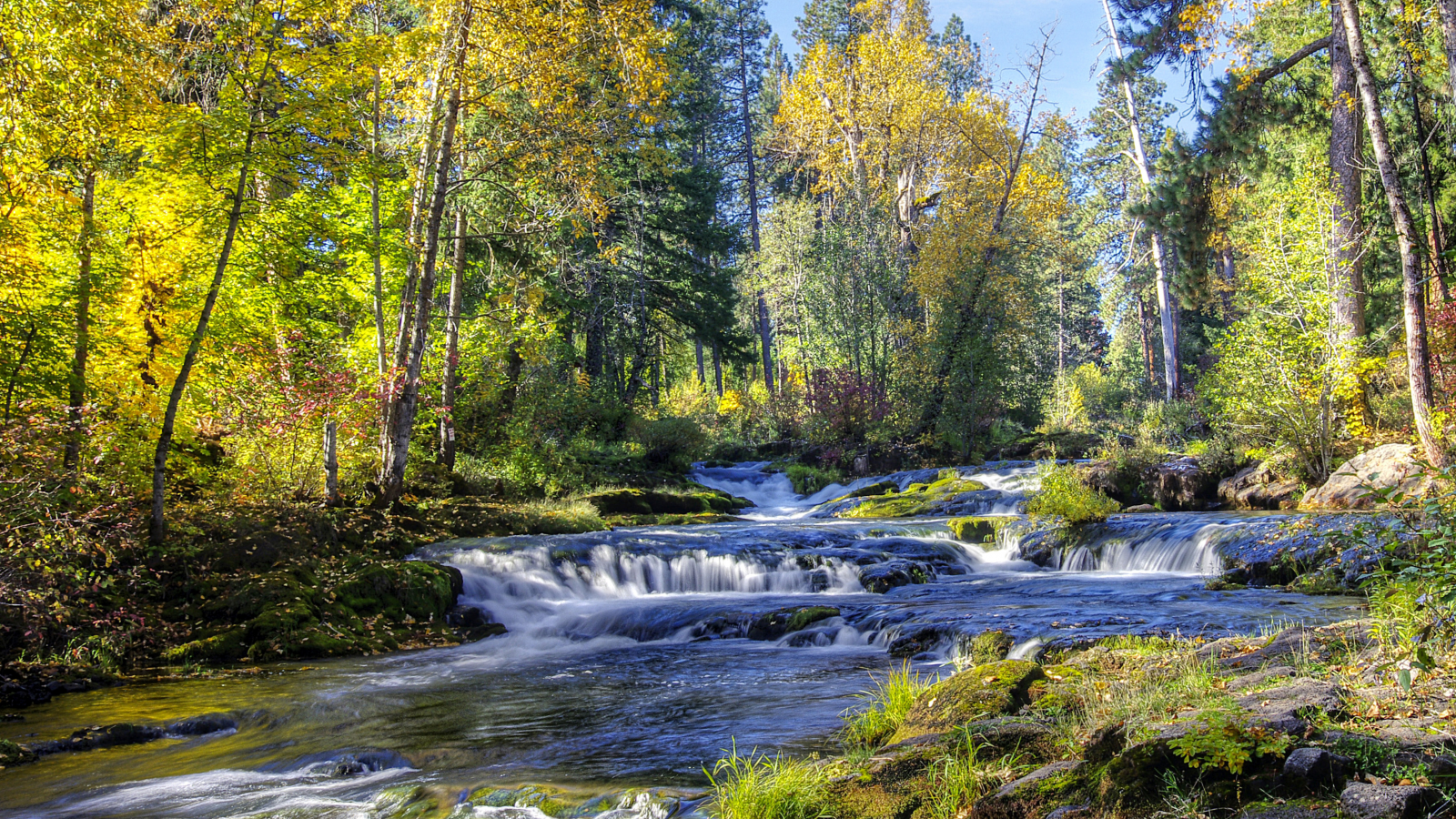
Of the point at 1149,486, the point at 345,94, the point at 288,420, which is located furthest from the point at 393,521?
the point at 1149,486

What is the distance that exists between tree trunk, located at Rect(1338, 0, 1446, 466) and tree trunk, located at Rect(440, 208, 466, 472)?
13045mm

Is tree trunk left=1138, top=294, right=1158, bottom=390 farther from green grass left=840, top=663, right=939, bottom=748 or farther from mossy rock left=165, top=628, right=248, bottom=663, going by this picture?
mossy rock left=165, top=628, right=248, bottom=663

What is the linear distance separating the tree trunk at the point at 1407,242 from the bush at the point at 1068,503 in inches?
166

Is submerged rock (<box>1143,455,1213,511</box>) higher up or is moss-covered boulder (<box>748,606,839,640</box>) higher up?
submerged rock (<box>1143,455,1213,511</box>)

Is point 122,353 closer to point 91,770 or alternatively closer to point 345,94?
point 345,94

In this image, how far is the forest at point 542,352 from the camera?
796 centimetres

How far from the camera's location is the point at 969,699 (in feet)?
15.6

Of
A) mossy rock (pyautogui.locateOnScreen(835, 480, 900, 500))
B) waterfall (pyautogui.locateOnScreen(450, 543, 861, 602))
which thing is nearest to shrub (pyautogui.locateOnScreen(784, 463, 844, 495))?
mossy rock (pyautogui.locateOnScreen(835, 480, 900, 500))

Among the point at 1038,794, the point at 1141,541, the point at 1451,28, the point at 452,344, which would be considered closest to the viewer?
the point at 1038,794

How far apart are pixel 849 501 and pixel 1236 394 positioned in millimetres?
8342

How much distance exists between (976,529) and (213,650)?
431 inches

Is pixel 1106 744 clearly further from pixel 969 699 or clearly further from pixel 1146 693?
pixel 969 699

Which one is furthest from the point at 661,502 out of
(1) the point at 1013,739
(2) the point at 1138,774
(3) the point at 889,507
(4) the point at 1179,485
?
(2) the point at 1138,774

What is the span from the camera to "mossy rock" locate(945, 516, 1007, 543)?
13875 mm
